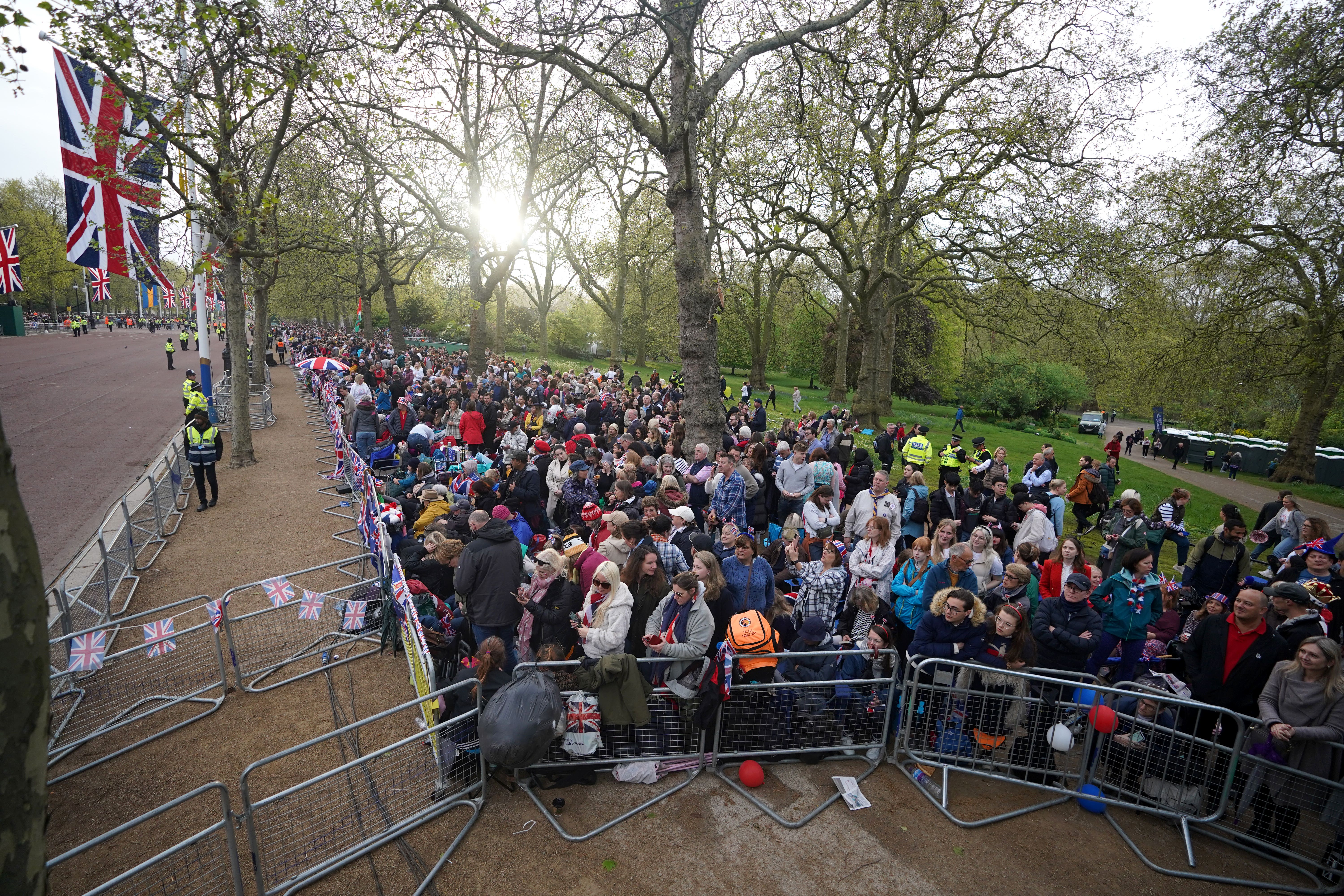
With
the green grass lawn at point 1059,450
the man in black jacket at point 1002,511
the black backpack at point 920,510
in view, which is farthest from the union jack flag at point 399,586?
the green grass lawn at point 1059,450

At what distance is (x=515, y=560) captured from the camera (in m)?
5.96

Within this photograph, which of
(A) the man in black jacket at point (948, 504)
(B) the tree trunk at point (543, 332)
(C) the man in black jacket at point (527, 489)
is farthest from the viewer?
(B) the tree trunk at point (543, 332)

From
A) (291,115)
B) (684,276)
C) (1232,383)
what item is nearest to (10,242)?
(291,115)

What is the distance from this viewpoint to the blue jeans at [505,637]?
19.9 feet

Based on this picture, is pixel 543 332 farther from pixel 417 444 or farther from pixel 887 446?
pixel 887 446

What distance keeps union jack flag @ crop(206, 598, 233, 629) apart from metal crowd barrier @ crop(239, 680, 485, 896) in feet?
5.44

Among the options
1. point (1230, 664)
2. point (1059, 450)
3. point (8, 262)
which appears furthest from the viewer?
point (8, 262)

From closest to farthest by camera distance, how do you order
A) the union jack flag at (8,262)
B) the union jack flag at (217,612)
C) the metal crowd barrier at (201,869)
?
the metal crowd barrier at (201,869)
the union jack flag at (217,612)
the union jack flag at (8,262)

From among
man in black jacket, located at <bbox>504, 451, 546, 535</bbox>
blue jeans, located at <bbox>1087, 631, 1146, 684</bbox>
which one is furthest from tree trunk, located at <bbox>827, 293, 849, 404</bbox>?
blue jeans, located at <bbox>1087, 631, 1146, 684</bbox>

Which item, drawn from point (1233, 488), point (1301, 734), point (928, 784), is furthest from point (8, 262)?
point (1233, 488)

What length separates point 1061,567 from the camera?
658cm

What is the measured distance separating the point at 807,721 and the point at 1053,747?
Answer: 6.55 feet

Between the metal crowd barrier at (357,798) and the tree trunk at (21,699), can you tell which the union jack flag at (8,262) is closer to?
the metal crowd barrier at (357,798)

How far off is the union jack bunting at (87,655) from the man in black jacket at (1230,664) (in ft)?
29.8
